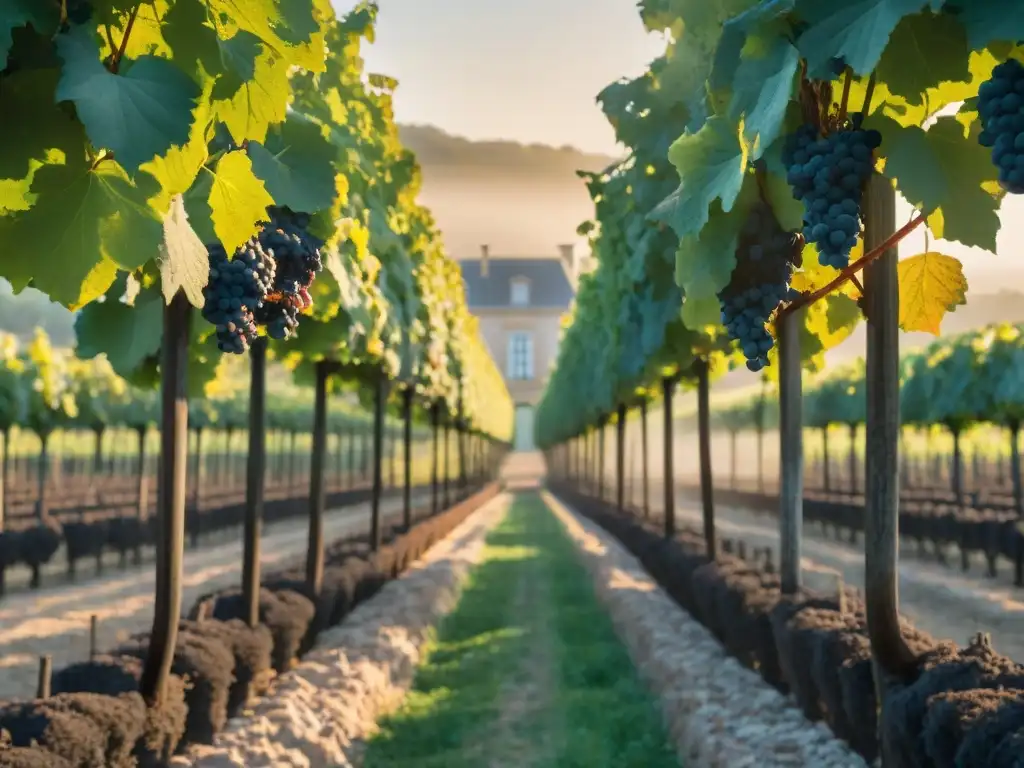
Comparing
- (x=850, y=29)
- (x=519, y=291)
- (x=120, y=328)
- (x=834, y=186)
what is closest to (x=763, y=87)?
(x=834, y=186)

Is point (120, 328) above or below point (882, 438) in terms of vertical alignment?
above

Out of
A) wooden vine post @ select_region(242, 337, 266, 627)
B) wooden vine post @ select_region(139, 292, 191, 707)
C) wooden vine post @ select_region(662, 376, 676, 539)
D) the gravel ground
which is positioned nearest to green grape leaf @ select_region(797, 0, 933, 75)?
wooden vine post @ select_region(139, 292, 191, 707)

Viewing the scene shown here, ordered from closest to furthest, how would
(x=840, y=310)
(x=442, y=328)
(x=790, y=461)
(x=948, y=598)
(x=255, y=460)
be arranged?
(x=840, y=310)
(x=790, y=461)
(x=255, y=460)
(x=948, y=598)
(x=442, y=328)

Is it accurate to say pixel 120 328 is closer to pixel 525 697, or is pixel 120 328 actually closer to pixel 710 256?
pixel 710 256

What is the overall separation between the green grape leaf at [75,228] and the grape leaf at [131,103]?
1.08 feet

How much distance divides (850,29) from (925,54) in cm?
53

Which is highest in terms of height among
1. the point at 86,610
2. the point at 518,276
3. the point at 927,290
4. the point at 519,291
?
the point at 518,276

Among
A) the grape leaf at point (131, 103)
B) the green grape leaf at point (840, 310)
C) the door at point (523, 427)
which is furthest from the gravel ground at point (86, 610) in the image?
the door at point (523, 427)

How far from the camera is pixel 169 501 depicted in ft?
16.0

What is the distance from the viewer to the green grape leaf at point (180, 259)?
9.16ft

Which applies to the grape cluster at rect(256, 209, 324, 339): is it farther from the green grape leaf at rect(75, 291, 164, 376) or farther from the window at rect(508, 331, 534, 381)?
the window at rect(508, 331, 534, 381)

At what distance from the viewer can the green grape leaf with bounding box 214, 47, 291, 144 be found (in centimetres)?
276

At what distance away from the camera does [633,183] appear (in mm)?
7637

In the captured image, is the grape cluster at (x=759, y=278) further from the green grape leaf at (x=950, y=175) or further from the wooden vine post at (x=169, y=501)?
the wooden vine post at (x=169, y=501)
